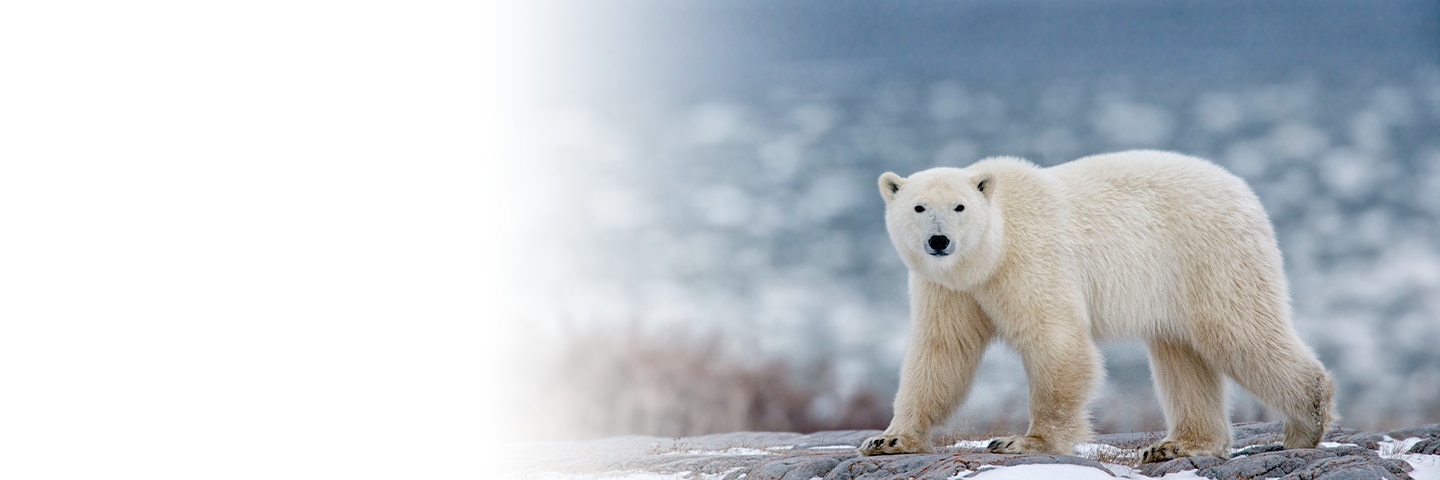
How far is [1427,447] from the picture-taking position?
5.19m

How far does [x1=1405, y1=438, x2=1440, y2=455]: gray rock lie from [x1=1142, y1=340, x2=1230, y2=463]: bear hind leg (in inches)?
30.3

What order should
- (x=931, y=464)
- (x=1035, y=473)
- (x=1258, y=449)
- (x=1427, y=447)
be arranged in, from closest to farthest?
(x=1035, y=473), (x=931, y=464), (x=1427, y=447), (x=1258, y=449)

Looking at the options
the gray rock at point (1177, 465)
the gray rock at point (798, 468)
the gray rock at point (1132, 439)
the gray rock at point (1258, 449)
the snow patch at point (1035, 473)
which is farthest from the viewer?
the gray rock at point (1132, 439)

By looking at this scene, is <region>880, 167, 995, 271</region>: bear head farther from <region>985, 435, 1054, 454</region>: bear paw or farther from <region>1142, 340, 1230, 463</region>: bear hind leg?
<region>1142, 340, 1230, 463</region>: bear hind leg

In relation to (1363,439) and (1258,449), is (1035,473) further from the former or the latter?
(1363,439)

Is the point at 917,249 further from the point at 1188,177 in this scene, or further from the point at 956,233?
the point at 1188,177

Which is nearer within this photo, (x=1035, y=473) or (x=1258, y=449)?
(x=1035, y=473)

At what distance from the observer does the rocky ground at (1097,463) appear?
14.3 ft

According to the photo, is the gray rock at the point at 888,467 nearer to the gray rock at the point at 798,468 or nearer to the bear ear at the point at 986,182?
the gray rock at the point at 798,468

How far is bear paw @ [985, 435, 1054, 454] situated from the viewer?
476 centimetres

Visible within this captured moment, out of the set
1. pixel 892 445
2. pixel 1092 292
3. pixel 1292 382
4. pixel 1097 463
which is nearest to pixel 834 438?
pixel 892 445

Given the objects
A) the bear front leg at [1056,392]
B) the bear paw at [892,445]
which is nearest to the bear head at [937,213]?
the bear front leg at [1056,392]

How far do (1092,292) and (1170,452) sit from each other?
2.72 ft

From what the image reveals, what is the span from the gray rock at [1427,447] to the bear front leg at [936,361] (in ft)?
6.50
